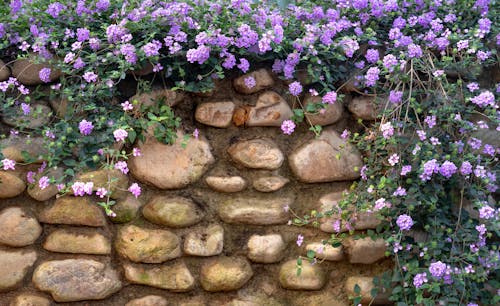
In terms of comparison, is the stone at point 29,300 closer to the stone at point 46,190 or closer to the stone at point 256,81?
the stone at point 46,190

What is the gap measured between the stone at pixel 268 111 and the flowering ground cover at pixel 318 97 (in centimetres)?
4

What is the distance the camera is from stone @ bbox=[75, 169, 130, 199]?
189cm

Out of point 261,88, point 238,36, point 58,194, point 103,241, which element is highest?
point 238,36

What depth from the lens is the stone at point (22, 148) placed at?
187 cm

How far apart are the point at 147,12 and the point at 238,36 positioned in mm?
301

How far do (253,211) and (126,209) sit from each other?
401 mm

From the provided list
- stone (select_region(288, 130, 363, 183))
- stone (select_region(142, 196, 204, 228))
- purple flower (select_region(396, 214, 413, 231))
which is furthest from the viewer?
stone (select_region(288, 130, 363, 183))

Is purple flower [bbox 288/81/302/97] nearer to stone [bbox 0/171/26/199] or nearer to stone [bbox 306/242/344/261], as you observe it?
stone [bbox 306/242/344/261]

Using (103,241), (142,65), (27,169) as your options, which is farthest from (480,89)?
(27,169)

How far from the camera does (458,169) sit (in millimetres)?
1874

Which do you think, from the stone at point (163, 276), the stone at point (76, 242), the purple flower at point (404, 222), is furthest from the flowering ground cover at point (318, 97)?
the stone at point (163, 276)

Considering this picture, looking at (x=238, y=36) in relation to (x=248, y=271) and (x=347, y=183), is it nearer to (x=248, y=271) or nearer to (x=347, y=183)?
(x=347, y=183)

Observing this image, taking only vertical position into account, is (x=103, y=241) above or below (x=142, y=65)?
below

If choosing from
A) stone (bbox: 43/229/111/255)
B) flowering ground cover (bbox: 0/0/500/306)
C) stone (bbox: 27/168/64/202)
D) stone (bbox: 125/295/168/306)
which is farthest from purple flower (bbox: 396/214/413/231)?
stone (bbox: 27/168/64/202)
